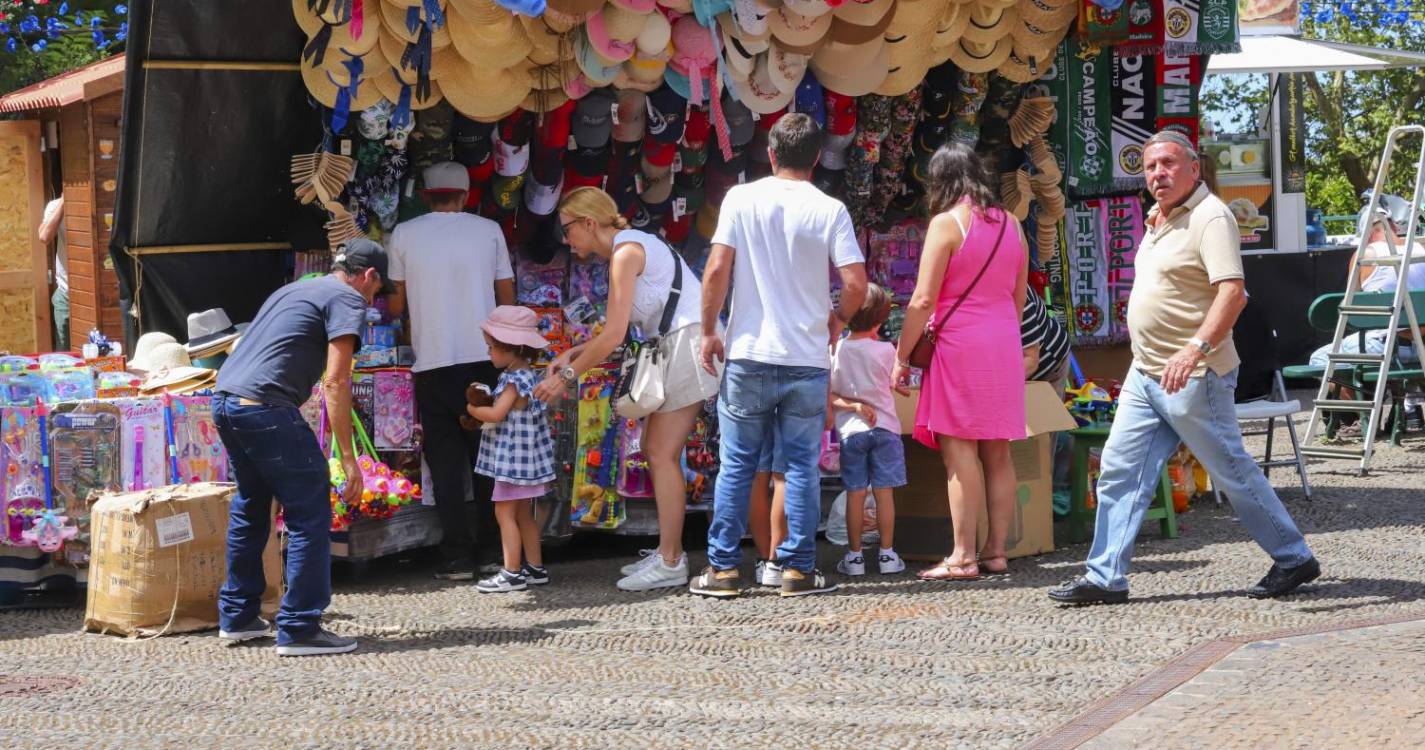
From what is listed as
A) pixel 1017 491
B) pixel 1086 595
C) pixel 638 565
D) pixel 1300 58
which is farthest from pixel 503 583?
pixel 1300 58

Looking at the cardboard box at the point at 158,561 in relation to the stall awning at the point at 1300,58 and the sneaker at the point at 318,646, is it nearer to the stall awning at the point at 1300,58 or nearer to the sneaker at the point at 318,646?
the sneaker at the point at 318,646

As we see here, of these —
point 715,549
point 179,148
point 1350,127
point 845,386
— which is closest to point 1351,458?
point 845,386

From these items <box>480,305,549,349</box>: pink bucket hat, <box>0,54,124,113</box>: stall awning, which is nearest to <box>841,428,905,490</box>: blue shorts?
<box>480,305,549,349</box>: pink bucket hat

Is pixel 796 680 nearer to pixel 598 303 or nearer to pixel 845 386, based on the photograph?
pixel 845 386

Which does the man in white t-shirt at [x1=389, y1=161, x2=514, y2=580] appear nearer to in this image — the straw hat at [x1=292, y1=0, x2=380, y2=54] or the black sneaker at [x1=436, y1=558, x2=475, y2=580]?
the black sneaker at [x1=436, y1=558, x2=475, y2=580]

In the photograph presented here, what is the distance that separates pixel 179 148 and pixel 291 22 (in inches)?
28.4

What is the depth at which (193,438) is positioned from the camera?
22.8 ft

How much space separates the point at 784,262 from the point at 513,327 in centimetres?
122

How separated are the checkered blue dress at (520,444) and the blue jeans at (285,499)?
1145mm

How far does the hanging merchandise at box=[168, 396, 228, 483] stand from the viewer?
6.90m

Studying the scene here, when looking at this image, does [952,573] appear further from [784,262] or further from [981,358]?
[784,262]

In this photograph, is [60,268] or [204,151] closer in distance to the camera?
[204,151]

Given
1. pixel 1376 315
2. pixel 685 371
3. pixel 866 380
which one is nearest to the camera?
pixel 685 371

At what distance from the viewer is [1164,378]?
6055 millimetres
